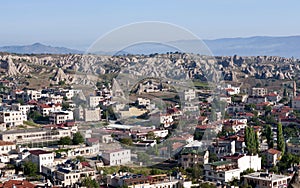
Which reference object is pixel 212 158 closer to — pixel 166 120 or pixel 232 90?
pixel 166 120

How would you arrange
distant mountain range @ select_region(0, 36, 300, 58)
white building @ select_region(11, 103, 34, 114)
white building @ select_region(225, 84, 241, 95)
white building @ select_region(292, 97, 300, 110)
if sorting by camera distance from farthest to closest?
distant mountain range @ select_region(0, 36, 300, 58), white building @ select_region(225, 84, 241, 95), white building @ select_region(292, 97, 300, 110), white building @ select_region(11, 103, 34, 114)

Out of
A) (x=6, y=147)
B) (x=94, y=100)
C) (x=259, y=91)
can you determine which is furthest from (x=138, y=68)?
(x=6, y=147)

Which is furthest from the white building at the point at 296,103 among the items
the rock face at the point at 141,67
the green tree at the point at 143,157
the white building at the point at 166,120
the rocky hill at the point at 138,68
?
the green tree at the point at 143,157

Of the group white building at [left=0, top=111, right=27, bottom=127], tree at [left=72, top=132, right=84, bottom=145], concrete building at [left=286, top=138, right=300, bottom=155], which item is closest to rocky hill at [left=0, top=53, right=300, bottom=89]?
white building at [left=0, top=111, right=27, bottom=127]

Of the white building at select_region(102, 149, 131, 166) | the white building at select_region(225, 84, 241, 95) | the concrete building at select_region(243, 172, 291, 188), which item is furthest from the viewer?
the white building at select_region(225, 84, 241, 95)

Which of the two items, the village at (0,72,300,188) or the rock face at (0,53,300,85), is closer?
the village at (0,72,300,188)

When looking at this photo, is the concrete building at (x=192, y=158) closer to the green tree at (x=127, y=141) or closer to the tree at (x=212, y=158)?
the tree at (x=212, y=158)

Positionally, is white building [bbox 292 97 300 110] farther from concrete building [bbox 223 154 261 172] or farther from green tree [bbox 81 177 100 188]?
green tree [bbox 81 177 100 188]

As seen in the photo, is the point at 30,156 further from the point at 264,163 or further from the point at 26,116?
the point at 26,116
